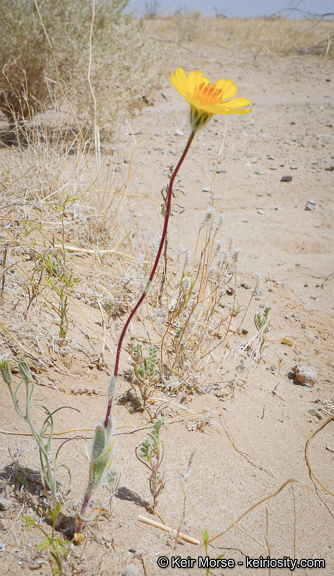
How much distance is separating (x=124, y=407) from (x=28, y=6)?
449 centimetres

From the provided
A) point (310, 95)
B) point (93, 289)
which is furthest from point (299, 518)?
point (310, 95)

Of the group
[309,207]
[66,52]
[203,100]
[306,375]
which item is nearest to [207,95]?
[203,100]

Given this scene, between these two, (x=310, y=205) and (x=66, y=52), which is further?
(x=66, y=52)

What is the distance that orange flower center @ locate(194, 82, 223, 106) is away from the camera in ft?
2.56

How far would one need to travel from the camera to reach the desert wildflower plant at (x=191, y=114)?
2.54 feet

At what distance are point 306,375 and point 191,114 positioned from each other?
1411 millimetres

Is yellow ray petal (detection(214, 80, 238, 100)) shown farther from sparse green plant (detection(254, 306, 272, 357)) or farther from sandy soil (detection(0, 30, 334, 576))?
sparse green plant (detection(254, 306, 272, 357))

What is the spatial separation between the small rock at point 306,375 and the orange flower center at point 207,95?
4.58ft

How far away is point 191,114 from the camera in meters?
0.79

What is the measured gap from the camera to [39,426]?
1314mm

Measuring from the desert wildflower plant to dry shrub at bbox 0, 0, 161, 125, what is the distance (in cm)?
327

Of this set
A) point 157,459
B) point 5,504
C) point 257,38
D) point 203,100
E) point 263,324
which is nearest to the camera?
point 203,100

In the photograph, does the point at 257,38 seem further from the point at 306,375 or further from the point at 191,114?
the point at 191,114

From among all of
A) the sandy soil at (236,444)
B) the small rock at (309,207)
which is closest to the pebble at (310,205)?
the small rock at (309,207)
